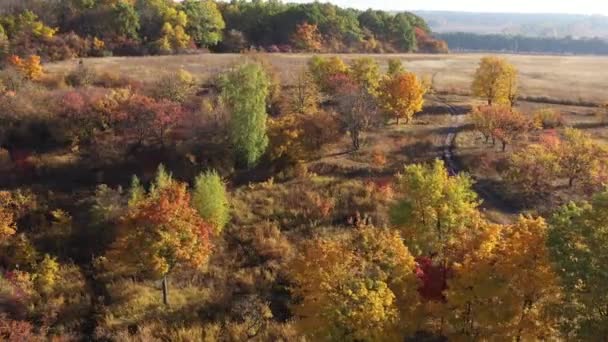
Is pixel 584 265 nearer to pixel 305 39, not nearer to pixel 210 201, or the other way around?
pixel 210 201

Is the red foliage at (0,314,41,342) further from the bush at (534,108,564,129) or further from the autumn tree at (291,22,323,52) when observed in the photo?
the autumn tree at (291,22,323,52)

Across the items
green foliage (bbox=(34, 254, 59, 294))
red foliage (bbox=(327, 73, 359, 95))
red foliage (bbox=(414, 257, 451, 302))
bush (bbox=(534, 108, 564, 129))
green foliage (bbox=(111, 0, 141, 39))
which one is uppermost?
green foliage (bbox=(111, 0, 141, 39))

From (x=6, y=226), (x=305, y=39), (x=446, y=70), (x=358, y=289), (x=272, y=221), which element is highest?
(x=305, y=39)

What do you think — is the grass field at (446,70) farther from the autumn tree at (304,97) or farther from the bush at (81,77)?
the autumn tree at (304,97)

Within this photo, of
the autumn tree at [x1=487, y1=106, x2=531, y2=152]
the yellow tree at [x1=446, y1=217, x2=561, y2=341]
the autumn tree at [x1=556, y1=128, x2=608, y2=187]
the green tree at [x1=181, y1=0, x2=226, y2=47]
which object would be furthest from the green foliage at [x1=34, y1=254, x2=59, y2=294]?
the green tree at [x1=181, y1=0, x2=226, y2=47]

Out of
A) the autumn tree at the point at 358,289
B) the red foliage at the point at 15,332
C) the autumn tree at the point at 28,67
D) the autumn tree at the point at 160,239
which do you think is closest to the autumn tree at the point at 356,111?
the autumn tree at the point at 160,239

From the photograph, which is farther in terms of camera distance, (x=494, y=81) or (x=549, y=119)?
(x=494, y=81)

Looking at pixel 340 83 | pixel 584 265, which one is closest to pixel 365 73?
pixel 340 83
